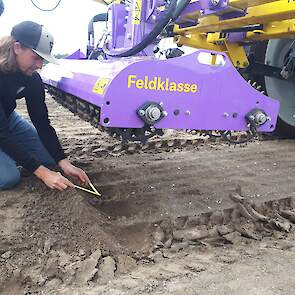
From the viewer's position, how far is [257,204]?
123 inches

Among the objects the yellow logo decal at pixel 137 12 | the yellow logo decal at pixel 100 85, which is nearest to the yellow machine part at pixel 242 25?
the yellow logo decal at pixel 137 12

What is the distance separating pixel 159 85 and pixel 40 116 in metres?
1.10

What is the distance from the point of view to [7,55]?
278 cm

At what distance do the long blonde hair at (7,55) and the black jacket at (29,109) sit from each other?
0.08 m

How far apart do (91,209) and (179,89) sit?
920mm

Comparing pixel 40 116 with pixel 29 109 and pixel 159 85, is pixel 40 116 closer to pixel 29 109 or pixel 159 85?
pixel 29 109

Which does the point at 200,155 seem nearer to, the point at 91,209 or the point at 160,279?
the point at 91,209

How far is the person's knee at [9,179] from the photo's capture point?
3.01m

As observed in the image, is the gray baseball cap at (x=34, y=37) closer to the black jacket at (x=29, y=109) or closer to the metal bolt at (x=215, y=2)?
the black jacket at (x=29, y=109)

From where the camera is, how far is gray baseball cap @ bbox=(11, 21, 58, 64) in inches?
105

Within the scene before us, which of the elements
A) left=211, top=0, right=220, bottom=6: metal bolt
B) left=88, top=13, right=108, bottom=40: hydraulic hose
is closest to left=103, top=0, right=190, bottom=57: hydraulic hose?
left=211, top=0, right=220, bottom=6: metal bolt

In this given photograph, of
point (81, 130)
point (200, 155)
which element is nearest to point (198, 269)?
point (200, 155)

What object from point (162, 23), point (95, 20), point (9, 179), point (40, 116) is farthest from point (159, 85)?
point (95, 20)

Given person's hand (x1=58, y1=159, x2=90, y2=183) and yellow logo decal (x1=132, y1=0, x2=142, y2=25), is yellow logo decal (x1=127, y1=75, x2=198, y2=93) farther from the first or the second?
yellow logo decal (x1=132, y1=0, x2=142, y2=25)
